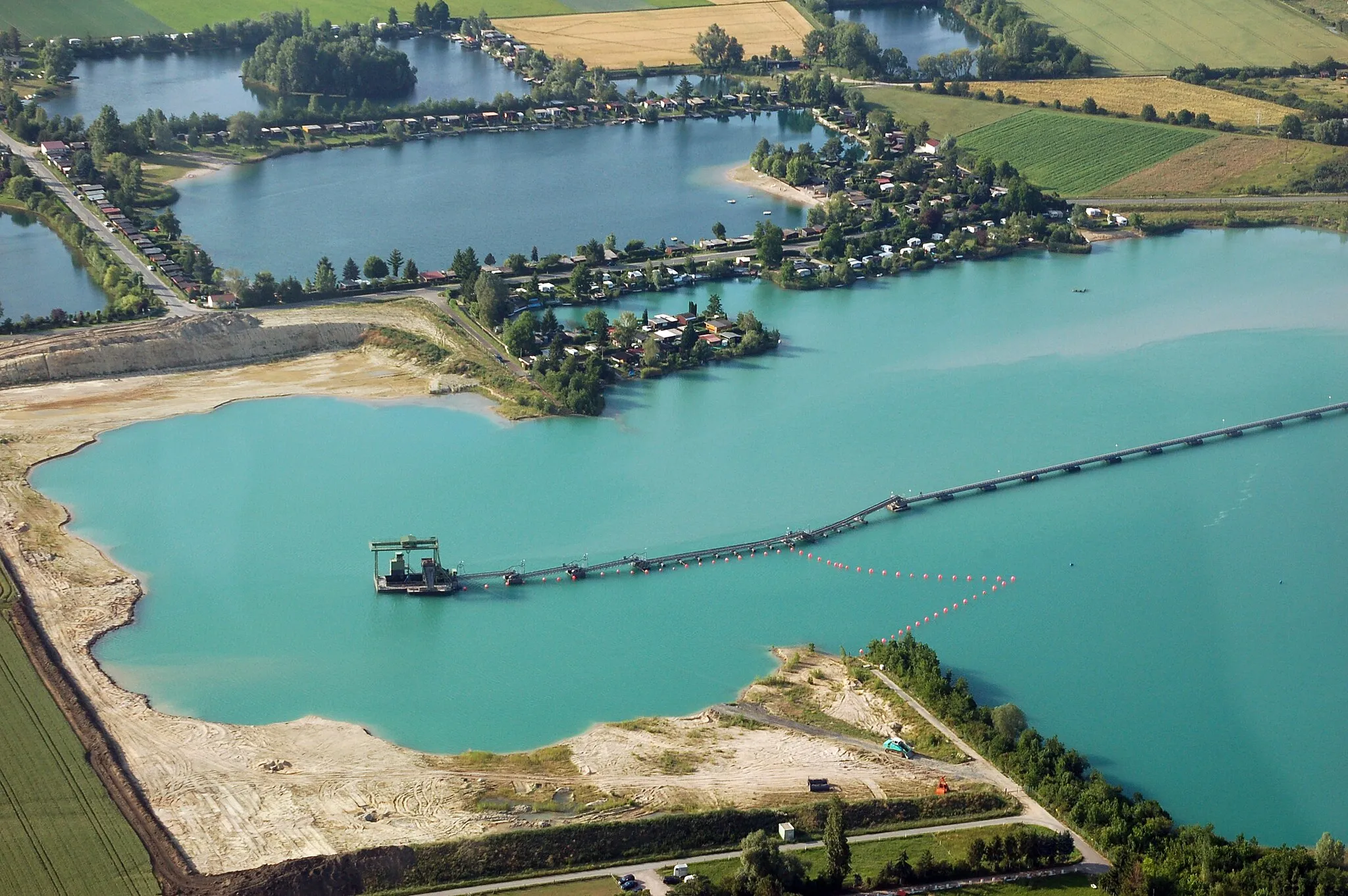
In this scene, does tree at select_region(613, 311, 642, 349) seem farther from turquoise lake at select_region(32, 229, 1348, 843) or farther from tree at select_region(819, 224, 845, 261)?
tree at select_region(819, 224, 845, 261)

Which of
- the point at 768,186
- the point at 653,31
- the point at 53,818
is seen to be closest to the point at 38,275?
the point at 768,186

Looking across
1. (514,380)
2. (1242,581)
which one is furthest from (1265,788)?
(514,380)

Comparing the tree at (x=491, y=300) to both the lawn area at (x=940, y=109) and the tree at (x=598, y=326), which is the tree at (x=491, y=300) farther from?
the lawn area at (x=940, y=109)

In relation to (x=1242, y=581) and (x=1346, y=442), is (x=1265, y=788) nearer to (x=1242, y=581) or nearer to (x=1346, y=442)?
(x=1242, y=581)

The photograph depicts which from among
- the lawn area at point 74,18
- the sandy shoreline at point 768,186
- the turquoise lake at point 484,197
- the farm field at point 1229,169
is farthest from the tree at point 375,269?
the lawn area at point 74,18

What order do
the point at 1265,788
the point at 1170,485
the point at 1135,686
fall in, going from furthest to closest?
the point at 1170,485 < the point at 1135,686 < the point at 1265,788
